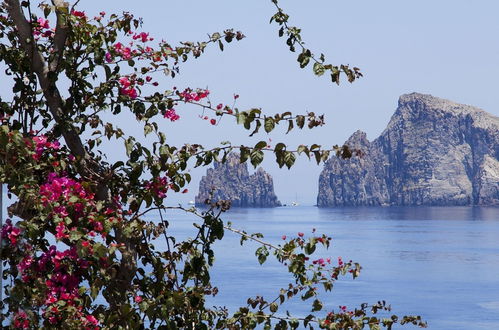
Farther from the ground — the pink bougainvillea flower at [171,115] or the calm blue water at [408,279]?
the pink bougainvillea flower at [171,115]

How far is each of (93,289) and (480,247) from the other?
75.3 metres

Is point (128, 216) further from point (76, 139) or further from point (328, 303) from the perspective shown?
point (328, 303)

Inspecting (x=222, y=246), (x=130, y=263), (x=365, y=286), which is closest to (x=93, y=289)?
(x=130, y=263)

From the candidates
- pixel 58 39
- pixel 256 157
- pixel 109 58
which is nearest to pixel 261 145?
pixel 256 157

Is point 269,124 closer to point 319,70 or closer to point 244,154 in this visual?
point 244,154

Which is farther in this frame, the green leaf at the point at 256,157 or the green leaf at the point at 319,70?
the green leaf at the point at 319,70

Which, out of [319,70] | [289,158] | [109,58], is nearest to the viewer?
[289,158]

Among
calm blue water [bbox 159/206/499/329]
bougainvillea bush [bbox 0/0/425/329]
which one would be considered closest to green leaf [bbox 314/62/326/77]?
bougainvillea bush [bbox 0/0/425/329]

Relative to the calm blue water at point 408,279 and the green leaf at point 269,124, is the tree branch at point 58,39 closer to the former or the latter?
the green leaf at point 269,124

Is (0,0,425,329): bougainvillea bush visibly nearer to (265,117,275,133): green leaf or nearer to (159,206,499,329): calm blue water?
(265,117,275,133): green leaf

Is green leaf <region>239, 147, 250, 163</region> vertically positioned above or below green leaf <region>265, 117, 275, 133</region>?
below

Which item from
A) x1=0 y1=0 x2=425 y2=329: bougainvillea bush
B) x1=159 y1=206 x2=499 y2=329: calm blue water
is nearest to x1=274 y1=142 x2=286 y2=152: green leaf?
x1=0 y1=0 x2=425 y2=329: bougainvillea bush

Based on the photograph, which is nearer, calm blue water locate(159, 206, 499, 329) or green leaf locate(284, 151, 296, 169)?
green leaf locate(284, 151, 296, 169)

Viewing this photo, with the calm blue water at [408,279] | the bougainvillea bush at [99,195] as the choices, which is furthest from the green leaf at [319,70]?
the calm blue water at [408,279]
